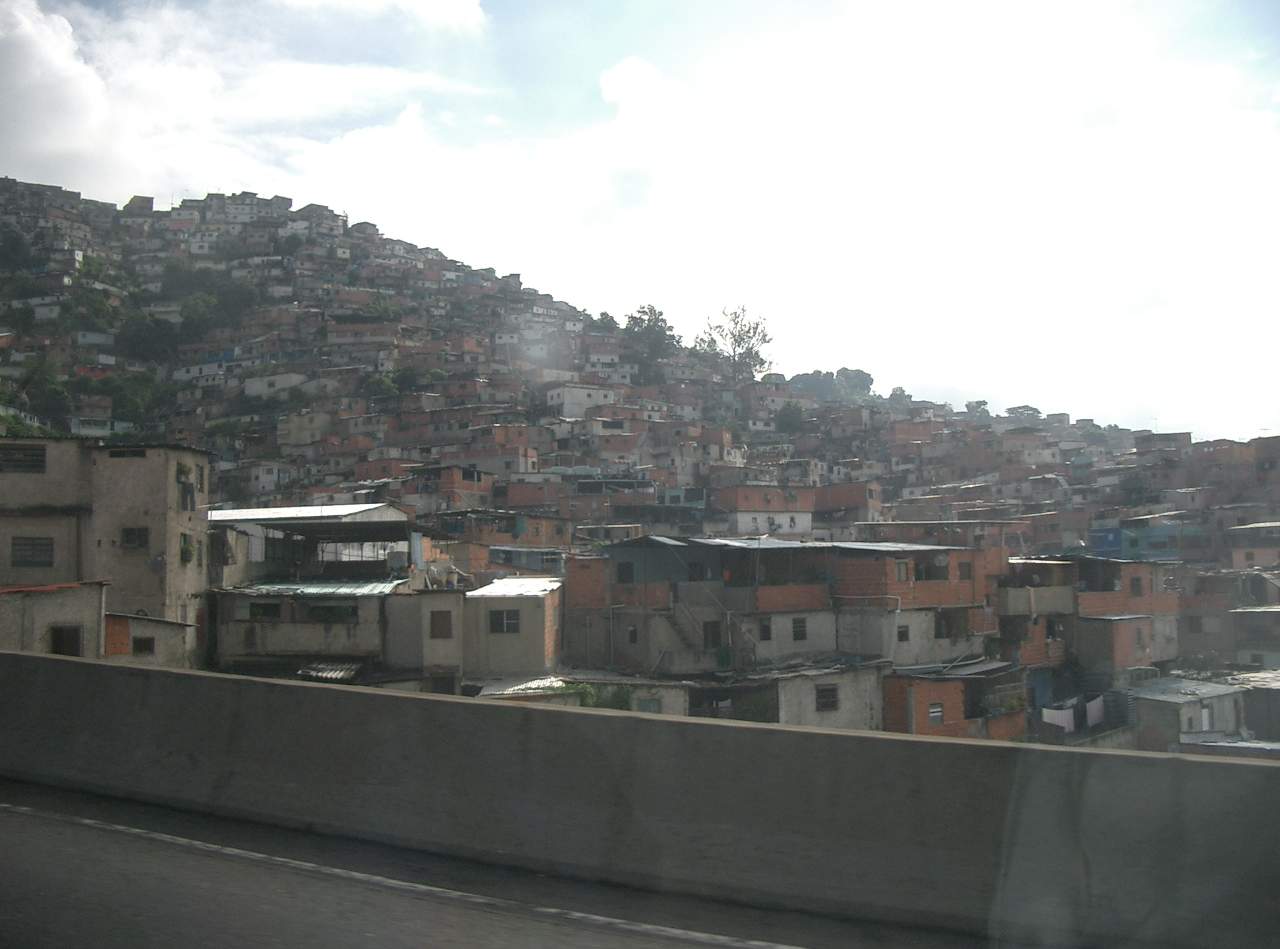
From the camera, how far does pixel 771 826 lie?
5.74 meters

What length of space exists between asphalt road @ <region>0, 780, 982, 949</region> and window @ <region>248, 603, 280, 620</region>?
2175 centimetres

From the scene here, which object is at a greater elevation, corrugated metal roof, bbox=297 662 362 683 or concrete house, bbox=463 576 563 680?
concrete house, bbox=463 576 563 680

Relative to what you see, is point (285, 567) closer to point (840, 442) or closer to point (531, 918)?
point (531, 918)

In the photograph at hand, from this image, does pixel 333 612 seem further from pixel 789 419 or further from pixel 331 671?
pixel 789 419

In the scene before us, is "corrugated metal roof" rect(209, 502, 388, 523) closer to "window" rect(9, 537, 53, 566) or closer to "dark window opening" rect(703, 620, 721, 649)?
"window" rect(9, 537, 53, 566)

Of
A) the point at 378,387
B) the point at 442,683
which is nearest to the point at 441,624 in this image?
the point at 442,683

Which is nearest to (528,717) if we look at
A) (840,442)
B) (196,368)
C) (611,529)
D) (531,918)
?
(531,918)

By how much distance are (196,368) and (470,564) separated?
67.9 m

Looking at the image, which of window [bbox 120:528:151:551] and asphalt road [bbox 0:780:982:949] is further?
window [bbox 120:528:151:551]

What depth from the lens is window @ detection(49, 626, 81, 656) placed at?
17.6 metres

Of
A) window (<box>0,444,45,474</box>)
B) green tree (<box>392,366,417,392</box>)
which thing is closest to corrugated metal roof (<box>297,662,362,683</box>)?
window (<box>0,444,45,474</box>)

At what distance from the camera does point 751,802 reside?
5.79m

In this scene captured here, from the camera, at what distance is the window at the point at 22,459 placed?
2544 cm

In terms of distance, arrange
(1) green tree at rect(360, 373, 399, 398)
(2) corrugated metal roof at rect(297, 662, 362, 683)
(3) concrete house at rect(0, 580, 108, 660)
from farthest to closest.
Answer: (1) green tree at rect(360, 373, 399, 398), (2) corrugated metal roof at rect(297, 662, 362, 683), (3) concrete house at rect(0, 580, 108, 660)
